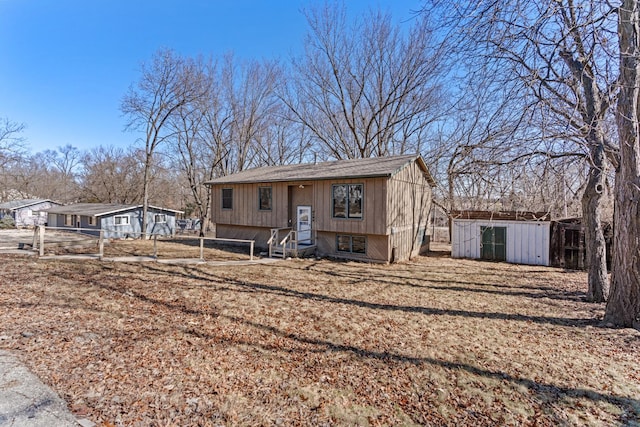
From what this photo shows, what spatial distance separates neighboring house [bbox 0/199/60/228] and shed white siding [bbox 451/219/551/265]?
3925 centimetres

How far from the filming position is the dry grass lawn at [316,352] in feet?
10.1

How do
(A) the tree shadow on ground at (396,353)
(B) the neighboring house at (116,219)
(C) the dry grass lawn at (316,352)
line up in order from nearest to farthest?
(C) the dry grass lawn at (316,352) → (A) the tree shadow on ground at (396,353) → (B) the neighboring house at (116,219)

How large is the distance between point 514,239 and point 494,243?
75cm

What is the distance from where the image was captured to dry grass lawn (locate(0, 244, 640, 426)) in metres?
3.09

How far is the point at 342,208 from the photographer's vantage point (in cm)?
1210

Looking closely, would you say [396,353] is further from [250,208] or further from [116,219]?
[116,219]

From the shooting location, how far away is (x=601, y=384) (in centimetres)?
360

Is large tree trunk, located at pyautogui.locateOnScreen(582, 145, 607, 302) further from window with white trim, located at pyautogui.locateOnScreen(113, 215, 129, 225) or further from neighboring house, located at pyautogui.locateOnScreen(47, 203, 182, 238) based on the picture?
window with white trim, located at pyautogui.locateOnScreen(113, 215, 129, 225)

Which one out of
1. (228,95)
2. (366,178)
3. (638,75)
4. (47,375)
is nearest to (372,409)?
(47,375)

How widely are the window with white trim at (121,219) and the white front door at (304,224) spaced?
16523mm

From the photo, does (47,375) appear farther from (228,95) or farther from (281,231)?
(228,95)

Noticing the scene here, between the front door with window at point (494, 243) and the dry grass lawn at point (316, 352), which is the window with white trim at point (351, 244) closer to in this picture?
the dry grass lawn at point (316, 352)

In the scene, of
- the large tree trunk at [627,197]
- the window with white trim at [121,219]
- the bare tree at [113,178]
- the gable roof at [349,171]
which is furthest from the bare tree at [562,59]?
the bare tree at [113,178]

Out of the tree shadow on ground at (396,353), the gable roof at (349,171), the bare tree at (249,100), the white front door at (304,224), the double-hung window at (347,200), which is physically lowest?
the tree shadow on ground at (396,353)
